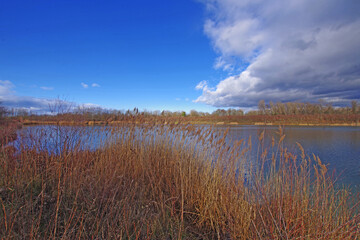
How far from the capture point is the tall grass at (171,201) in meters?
2.24

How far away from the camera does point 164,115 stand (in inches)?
265

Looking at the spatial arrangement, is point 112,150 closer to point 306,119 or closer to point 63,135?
point 63,135

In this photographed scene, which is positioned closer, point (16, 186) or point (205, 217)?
point (16, 186)

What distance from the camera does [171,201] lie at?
349cm

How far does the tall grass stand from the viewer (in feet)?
7.36

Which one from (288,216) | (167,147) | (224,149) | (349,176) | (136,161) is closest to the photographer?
(288,216)

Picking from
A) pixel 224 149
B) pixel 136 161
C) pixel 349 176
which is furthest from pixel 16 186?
pixel 349 176

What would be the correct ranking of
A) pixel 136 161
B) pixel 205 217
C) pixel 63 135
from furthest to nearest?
1. pixel 136 161
2. pixel 63 135
3. pixel 205 217

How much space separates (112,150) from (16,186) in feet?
9.86

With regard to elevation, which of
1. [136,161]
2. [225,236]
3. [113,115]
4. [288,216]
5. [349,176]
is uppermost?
[113,115]

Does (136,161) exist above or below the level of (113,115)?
below

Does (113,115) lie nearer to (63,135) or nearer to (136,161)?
(63,135)

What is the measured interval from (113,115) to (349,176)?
34.6 feet

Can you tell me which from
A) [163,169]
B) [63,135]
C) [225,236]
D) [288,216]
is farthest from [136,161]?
[288,216]
